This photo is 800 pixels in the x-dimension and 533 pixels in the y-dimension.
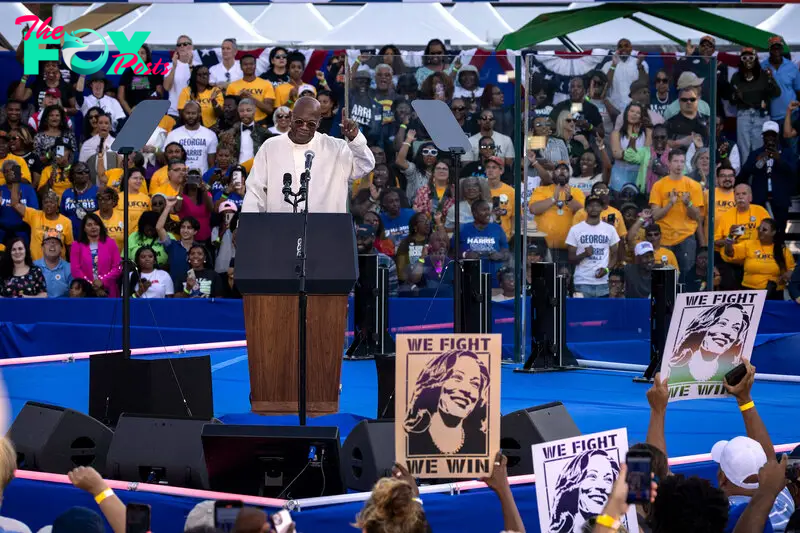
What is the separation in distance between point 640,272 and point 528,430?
14.2 ft

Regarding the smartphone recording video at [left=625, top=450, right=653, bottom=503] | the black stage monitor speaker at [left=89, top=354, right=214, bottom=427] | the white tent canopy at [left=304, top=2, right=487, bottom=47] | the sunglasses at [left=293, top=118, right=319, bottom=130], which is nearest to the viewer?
the smartphone recording video at [left=625, top=450, right=653, bottom=503]

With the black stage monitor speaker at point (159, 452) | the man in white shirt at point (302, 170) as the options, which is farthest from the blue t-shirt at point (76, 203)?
the black stage monitor speaker at point (159, 452)

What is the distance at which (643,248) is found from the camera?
33.5ft

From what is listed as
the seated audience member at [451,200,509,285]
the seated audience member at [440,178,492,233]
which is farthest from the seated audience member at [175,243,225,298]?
the seated audience member at [451,200,509,285]

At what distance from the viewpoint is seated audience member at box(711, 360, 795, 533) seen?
503cm

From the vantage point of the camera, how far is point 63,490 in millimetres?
6141

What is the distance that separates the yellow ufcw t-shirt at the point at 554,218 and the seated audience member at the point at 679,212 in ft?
1.99

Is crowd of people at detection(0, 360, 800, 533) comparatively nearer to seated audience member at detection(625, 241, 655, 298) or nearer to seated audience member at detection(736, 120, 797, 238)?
seated audience member at detection(625, 241, 655, 298)

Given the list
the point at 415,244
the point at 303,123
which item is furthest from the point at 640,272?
the point at 303,123

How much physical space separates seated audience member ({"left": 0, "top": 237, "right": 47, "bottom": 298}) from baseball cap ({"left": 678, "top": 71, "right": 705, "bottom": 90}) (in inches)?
238

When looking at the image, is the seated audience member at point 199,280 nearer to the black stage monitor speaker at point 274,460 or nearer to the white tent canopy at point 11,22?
the white tent canopy at point 11,22

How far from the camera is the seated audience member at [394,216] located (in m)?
10.4

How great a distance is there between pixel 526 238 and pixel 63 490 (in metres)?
4.96

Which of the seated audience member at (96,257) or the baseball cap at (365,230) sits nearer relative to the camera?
the baseball cap at (365,230)
